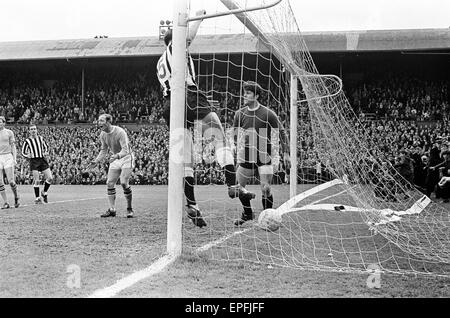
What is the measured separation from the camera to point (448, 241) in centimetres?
586

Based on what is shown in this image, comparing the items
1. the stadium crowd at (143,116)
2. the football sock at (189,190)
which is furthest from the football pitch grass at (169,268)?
the stadium crowd at (143,116)

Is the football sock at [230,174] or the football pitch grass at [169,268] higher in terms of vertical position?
the football sock at [230,174]

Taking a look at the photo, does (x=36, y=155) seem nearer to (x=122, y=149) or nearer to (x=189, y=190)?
(x=122, y=149)

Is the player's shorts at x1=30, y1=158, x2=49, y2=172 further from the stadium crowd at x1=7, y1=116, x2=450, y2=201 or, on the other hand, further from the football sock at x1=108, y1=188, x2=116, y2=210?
the stadium crowd at x1=7, y1=116, x2=450, y2=201

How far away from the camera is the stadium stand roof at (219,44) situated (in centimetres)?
2575

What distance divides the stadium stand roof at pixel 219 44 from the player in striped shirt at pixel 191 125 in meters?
16.8

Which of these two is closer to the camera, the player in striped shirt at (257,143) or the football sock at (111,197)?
the player in striped shirt at (257,143)

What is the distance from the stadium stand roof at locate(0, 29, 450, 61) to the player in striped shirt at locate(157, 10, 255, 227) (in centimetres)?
1678

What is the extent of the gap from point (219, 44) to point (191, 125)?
21304 millimetres

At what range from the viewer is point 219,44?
27.0 meters

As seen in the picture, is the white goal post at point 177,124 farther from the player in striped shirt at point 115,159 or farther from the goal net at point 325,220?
the player in striped shirt at point 115,159

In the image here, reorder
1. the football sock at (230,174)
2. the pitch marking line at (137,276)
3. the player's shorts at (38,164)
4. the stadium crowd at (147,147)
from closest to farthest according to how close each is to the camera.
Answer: the pitch marking line at (137,276), the football sock at (230,174), the player's shorts at (38,164), the stadium crowd at (147,147)
